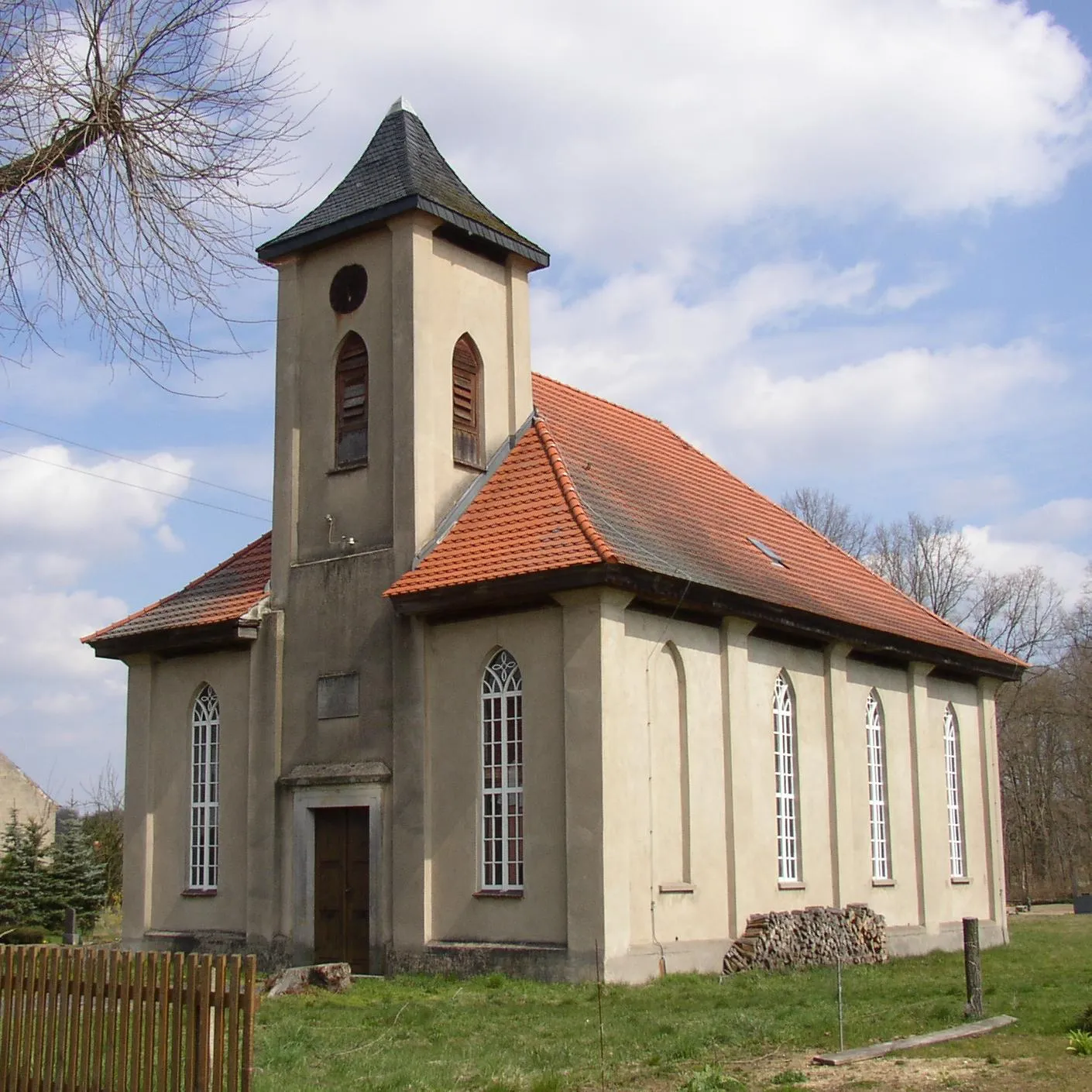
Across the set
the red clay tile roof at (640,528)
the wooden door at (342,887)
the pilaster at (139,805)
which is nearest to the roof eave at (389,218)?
the red clay tile roof at (640,528)

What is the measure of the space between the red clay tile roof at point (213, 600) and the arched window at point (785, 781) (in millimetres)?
8019

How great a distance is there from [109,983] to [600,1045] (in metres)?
4.58

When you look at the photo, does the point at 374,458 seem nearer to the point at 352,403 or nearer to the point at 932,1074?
the point at 352,403

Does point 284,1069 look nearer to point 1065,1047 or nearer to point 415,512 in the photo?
point 1065,1047

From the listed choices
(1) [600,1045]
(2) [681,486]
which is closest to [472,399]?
(2) [681,486]

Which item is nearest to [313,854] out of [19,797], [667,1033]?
[667,1033]

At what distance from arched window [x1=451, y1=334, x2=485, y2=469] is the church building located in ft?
0.19

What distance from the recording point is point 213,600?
22.3 metres

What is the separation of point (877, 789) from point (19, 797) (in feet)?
116

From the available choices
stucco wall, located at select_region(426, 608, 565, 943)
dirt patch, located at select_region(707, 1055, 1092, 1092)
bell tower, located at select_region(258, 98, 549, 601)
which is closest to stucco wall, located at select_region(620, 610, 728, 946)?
stucco wall, located at select_region(426, 608, 565, 943)

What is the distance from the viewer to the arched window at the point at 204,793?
21.5 metres

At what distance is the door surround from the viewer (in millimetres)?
19125

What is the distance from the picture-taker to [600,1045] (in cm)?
1206

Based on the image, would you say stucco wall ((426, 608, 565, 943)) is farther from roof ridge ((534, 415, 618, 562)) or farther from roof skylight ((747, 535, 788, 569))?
roof skylight ((747, 535, 788, 569))
